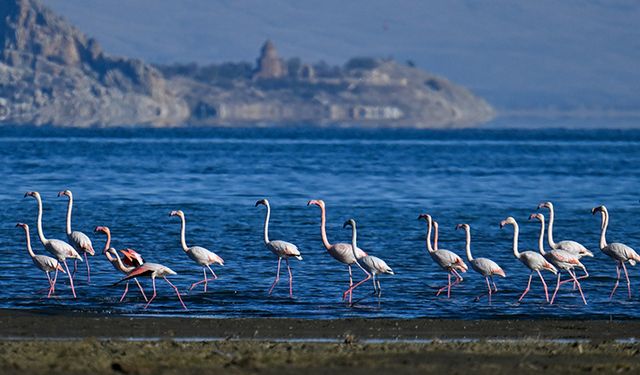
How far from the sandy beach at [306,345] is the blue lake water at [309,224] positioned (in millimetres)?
1570

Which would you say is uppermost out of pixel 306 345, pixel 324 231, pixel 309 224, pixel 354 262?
pixel 324 231

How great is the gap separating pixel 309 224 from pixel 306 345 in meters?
19.3

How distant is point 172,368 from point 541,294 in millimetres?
10308

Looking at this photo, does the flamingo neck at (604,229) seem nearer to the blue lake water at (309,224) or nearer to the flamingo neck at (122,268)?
the blue lake water at (309,224)

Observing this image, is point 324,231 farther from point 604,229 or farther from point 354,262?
point 604,229

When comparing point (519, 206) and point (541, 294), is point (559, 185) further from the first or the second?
point (541, 294)

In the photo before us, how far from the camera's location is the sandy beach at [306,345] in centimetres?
1226

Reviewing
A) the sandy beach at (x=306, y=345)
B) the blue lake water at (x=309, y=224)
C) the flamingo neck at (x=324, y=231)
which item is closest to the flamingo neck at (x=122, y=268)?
the blue lake water at (x=309, y=224)

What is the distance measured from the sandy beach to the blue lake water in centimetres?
157

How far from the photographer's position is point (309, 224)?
33.3 m

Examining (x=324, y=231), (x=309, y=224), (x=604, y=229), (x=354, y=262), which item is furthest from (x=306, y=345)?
(x=309, y=224)

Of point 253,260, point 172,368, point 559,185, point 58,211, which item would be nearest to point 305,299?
point 253,260

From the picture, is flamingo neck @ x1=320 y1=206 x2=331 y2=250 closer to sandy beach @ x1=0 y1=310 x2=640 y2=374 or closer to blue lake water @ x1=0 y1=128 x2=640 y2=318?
blue lake water @ x1=0 y1=128 x2=640 y2=318

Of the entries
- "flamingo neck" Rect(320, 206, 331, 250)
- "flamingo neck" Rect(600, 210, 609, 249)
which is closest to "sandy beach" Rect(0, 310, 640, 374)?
"flamingo neck" Rect(320, 206, 331, 250)
